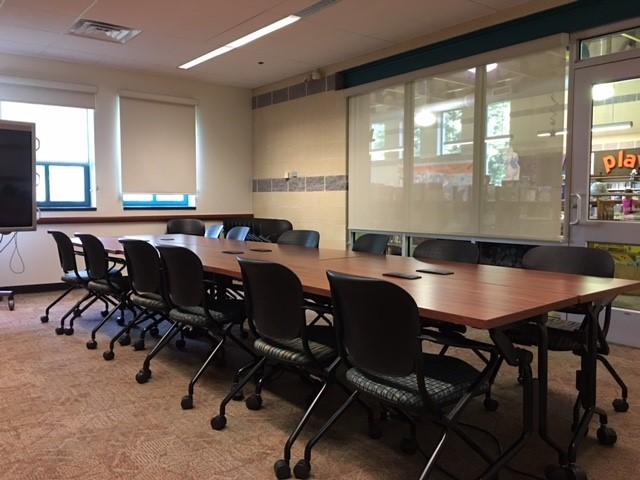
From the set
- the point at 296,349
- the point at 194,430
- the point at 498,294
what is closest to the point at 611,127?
the point at 498,294

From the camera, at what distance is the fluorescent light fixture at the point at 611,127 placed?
13.1ft

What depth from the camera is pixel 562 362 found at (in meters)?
3.57

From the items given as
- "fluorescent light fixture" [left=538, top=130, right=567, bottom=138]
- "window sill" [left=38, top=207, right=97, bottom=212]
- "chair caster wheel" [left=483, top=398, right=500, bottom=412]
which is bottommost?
"chair caster wheel" [left=483, top=398, right=500, bottom=412]

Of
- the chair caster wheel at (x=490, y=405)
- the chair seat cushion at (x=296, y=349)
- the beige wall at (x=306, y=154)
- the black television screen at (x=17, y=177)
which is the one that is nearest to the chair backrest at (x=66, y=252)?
the black television screen at (x=17, y=177)

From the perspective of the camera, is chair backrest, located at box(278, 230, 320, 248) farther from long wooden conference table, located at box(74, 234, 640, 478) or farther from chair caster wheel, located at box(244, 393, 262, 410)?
chair caster wheel, located at box(244, 393, 262, 410)

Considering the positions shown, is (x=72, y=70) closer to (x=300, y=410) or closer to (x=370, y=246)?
(x=370, y=246)

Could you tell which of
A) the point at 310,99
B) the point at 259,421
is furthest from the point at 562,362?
the point at 310,99

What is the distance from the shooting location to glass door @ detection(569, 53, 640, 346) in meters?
3.95

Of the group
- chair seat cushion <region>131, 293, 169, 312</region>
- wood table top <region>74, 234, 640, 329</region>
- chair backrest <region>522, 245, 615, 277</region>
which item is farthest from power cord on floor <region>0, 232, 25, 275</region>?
chair backrest <region>522, 245, 615, 277</region>

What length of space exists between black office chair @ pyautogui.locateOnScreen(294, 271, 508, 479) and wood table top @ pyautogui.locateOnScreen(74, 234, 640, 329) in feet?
0.42

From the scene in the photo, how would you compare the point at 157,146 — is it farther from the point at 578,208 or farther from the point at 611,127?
the point at 611,127

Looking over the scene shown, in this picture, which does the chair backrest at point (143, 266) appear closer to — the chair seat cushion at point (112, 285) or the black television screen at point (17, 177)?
the chair seat cushion at point (112, 285)

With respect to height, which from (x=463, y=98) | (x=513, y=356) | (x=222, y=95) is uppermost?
(x=222, y=95)

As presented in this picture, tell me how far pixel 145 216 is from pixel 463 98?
423cm
